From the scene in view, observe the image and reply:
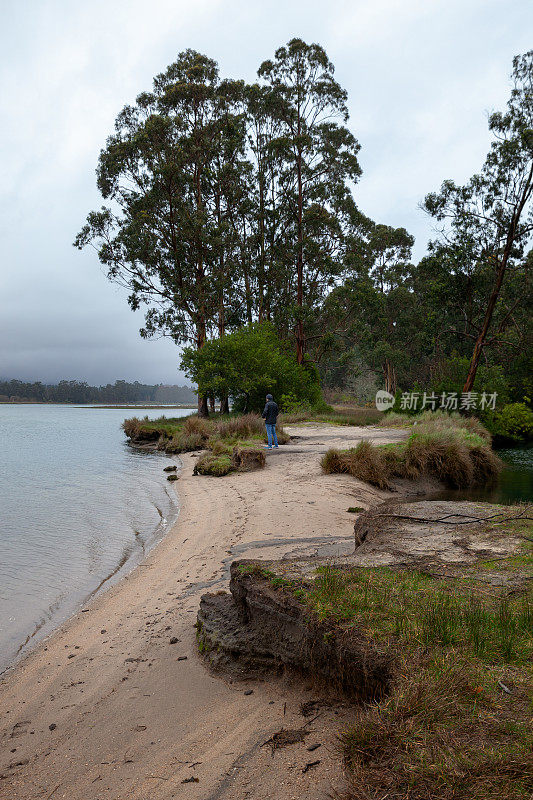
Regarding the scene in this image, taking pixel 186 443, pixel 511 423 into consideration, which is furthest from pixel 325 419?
Answer: pixel 511 423

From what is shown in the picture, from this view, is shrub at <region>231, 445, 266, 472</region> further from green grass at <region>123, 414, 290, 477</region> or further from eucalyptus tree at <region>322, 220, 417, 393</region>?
eucalyptus tree at <region>322, 220, 417, 393</region>

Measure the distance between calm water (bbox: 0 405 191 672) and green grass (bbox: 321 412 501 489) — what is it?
437cm

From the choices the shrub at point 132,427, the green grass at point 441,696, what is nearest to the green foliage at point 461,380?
the shrub at point 132,427

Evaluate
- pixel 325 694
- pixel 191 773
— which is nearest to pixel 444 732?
pixel 325 694

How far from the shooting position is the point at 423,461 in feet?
41.2

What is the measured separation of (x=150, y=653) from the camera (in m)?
4.06

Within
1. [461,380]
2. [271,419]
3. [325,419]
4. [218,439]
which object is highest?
[461,380]

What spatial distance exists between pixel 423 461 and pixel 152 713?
1051 centimetres

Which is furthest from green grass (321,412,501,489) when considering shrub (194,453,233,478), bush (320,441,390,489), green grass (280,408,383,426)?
green grass (280,408,383,426)

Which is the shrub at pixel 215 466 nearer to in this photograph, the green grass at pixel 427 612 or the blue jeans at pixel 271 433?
the blue jeans at pixel 271 433

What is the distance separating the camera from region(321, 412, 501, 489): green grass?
1180 centimetres

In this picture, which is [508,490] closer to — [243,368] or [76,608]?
[76,608]

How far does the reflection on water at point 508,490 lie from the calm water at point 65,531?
6796mm

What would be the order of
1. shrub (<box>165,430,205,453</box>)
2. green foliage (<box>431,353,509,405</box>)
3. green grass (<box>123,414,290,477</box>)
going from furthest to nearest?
green foliage (<box>431,353,509,405</box>) → shrub (<box>165,430,205,453</box>) → green grass (<box>123,414,290,477</box>)
